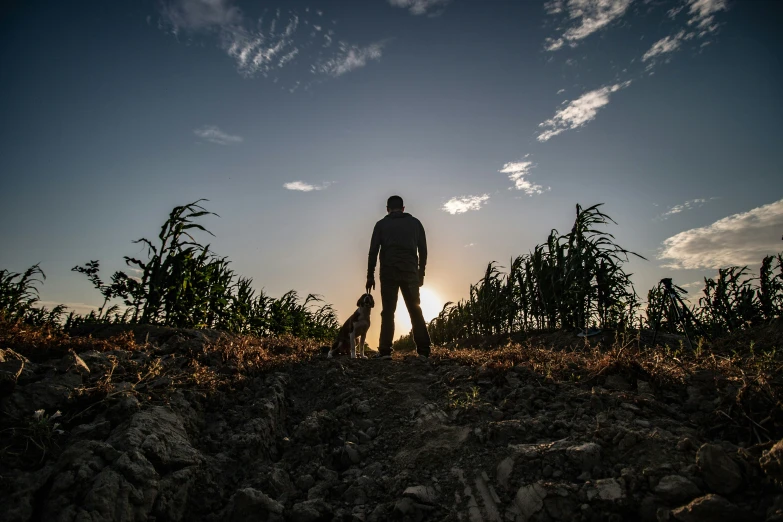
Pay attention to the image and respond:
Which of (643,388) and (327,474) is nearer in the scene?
(327,474)

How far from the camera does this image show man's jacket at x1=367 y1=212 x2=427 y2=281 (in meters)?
6.00

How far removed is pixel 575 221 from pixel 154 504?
8018mm

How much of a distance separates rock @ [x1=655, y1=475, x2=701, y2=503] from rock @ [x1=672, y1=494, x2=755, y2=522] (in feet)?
0.29

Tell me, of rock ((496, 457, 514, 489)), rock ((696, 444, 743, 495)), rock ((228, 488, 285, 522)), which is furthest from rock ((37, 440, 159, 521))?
rock ((696, 444, 743, 495))

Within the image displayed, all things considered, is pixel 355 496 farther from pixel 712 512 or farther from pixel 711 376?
pixel 711 376

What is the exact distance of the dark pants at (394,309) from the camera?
5961 mm

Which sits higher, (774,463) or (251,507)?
(774,463)

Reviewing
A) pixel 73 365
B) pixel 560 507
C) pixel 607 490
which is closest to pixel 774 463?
pixel 607 490

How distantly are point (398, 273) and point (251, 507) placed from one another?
426 cm

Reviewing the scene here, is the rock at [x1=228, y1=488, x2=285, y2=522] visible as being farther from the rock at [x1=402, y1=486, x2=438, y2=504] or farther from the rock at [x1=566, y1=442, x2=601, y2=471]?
the rock at [x1=566, y1=442, x2=601, y2=471]

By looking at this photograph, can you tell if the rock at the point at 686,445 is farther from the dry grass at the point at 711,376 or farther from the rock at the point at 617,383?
the rock at the point at 617,383

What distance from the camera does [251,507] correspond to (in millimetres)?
1949

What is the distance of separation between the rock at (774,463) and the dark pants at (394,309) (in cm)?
448

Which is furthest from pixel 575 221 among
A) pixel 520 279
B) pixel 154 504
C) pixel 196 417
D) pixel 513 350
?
pixel 154 504
